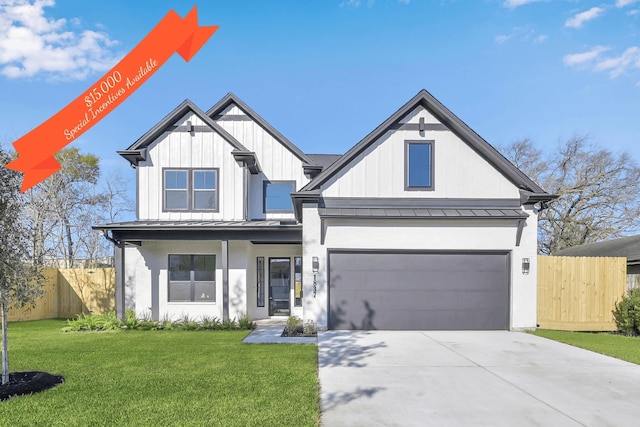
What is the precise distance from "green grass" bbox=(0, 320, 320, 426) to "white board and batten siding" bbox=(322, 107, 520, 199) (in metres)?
4.75

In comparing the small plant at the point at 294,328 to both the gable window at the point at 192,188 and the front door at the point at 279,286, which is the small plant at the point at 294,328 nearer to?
the front door at the point at 279,286

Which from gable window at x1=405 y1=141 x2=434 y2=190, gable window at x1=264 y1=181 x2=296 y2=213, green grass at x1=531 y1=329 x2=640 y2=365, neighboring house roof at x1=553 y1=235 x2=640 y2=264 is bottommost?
green grass at x1=531 y1=329 x2=640 y2=365

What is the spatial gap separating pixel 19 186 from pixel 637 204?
30.9 meters

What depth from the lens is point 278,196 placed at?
13477mm

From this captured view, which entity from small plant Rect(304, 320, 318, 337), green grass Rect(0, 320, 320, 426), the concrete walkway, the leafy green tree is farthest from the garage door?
the leafy green tree

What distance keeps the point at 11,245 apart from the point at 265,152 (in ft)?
29.3

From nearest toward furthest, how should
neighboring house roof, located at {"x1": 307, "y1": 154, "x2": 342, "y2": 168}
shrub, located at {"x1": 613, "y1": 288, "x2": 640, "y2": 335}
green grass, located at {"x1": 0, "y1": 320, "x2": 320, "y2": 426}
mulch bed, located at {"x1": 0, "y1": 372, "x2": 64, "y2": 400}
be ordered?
green grass, located at {"x1": 0, "y1": 320, "x2": 320, "y2": 426}
mulch bed, located at {"x1": 0, "y1": 372, "x2": 64, "y2": 400}
shrub, located at {"x1": 613, "y1": 288, "x2": 640, "y2": 335}
neighboring house roof, located at {"x1": 307, "y1": 154, "x2": 342, "y2": 168}

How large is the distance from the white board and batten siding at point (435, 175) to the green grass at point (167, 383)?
475 cm

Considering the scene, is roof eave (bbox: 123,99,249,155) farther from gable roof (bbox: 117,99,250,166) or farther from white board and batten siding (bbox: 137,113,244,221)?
white board and batten siding (bbox: 137,113,244,221)

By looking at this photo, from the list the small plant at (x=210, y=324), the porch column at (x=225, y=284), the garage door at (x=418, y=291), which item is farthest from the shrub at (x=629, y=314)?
the small plant at (x=210, y=324)

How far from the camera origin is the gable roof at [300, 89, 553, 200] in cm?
1054

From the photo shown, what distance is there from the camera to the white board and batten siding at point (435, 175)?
10.8m

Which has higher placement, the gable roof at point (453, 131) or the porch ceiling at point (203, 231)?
the gable roof at point (453, 131)

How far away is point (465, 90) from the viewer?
14.4 metres
